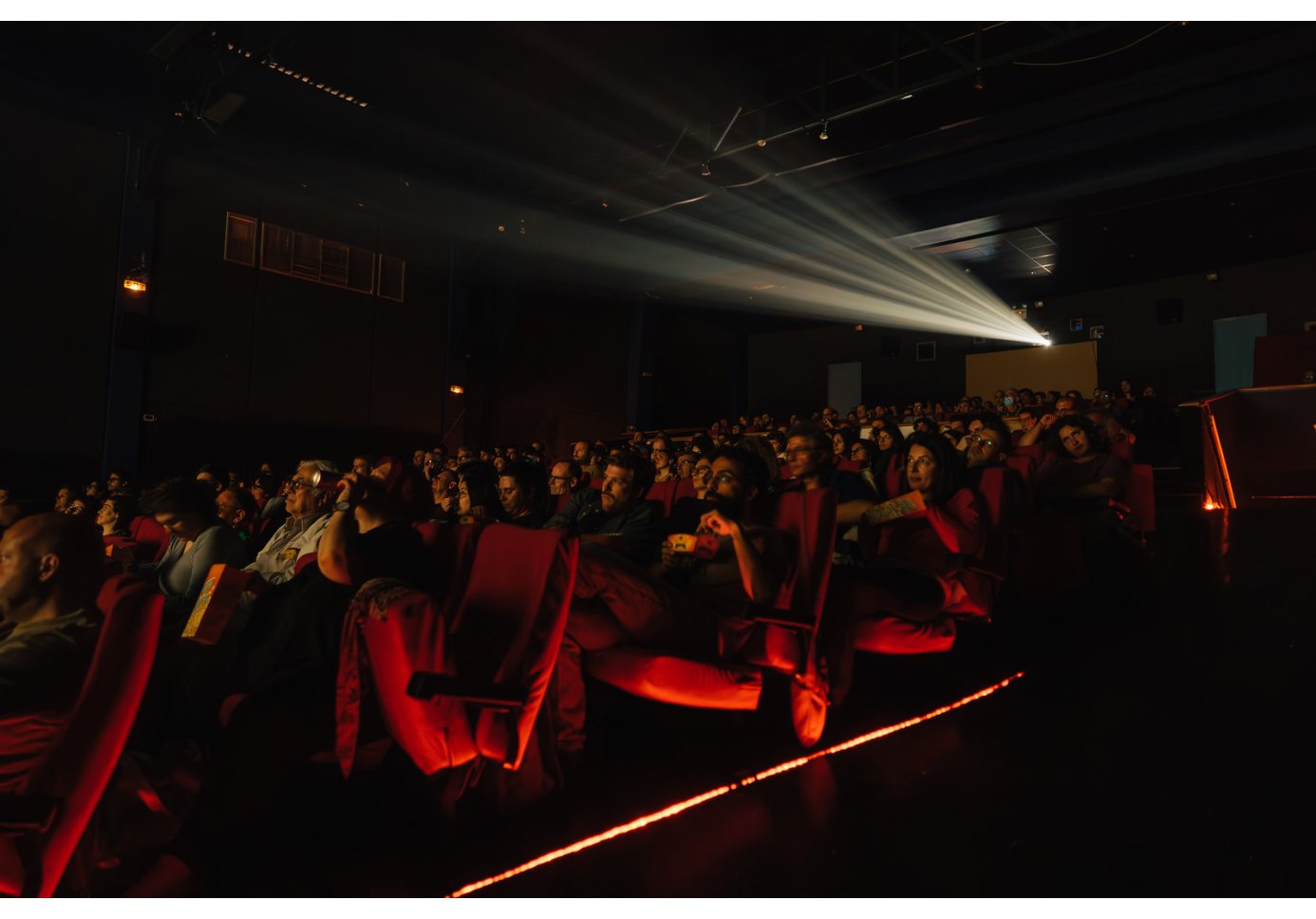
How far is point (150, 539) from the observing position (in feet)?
9.36

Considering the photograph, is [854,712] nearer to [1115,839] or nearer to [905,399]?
[1115,839]

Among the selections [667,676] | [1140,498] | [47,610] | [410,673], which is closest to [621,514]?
[667,676]

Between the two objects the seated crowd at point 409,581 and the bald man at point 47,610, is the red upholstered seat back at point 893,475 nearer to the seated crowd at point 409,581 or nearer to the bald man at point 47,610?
the seated crowd at point 409,581

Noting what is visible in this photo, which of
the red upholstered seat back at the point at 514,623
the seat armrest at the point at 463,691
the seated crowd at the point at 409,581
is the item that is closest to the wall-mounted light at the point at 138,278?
the seated crowd at the point at 409,581

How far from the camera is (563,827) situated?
1257mm

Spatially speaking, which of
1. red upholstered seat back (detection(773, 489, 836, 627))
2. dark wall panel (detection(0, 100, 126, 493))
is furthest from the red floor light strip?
dark wall panel (detection(0, 100, 126, 493))

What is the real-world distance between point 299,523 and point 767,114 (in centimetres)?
430

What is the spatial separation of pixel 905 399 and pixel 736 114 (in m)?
4.86

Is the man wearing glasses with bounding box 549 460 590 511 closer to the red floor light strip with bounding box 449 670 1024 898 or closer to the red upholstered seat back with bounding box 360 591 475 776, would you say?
the red floor light strip with bounding box 449 670 1024 898

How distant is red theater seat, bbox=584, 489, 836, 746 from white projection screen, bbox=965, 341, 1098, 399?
7.43 metres

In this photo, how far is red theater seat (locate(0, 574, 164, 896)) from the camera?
91 cm

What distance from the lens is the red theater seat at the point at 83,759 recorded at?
91 centimetres

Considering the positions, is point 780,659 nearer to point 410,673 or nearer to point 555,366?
point 410,673
